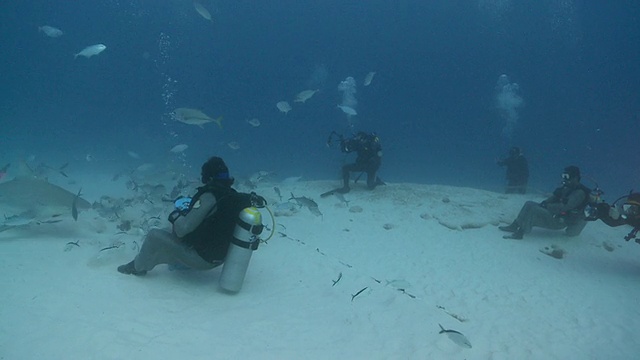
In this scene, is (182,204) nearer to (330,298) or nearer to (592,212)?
(330,298)

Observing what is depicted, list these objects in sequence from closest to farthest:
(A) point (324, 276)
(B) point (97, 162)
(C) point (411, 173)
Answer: (A) point (324, 276) → (B) point (97, 162) → (C) point (411, 173)

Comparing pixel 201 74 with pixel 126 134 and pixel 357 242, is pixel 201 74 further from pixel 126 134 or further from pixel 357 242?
pixel 357 242

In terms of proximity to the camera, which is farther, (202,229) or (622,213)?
(622,213)

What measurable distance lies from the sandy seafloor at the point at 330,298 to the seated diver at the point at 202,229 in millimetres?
470

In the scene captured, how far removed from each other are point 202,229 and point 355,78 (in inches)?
3289

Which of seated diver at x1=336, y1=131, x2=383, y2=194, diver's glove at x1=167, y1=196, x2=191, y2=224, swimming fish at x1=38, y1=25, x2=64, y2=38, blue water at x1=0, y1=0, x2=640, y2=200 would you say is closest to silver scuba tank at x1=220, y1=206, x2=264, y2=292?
diver's glove at x1=167, y1=196, x2=191, y2=224

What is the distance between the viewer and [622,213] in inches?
285

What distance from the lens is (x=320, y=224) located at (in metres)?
9.99

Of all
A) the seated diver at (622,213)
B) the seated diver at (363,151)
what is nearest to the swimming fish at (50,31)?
the seated diver at (363,151)

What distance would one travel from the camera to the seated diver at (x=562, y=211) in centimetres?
832

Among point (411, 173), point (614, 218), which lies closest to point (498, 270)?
point (614, 218)

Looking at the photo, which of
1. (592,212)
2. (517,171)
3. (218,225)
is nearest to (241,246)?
(218,225)

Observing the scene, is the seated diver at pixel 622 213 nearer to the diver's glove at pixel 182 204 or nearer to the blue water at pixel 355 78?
the diver's glove at pixel 182 204

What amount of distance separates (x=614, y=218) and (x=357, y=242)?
17.5ft
